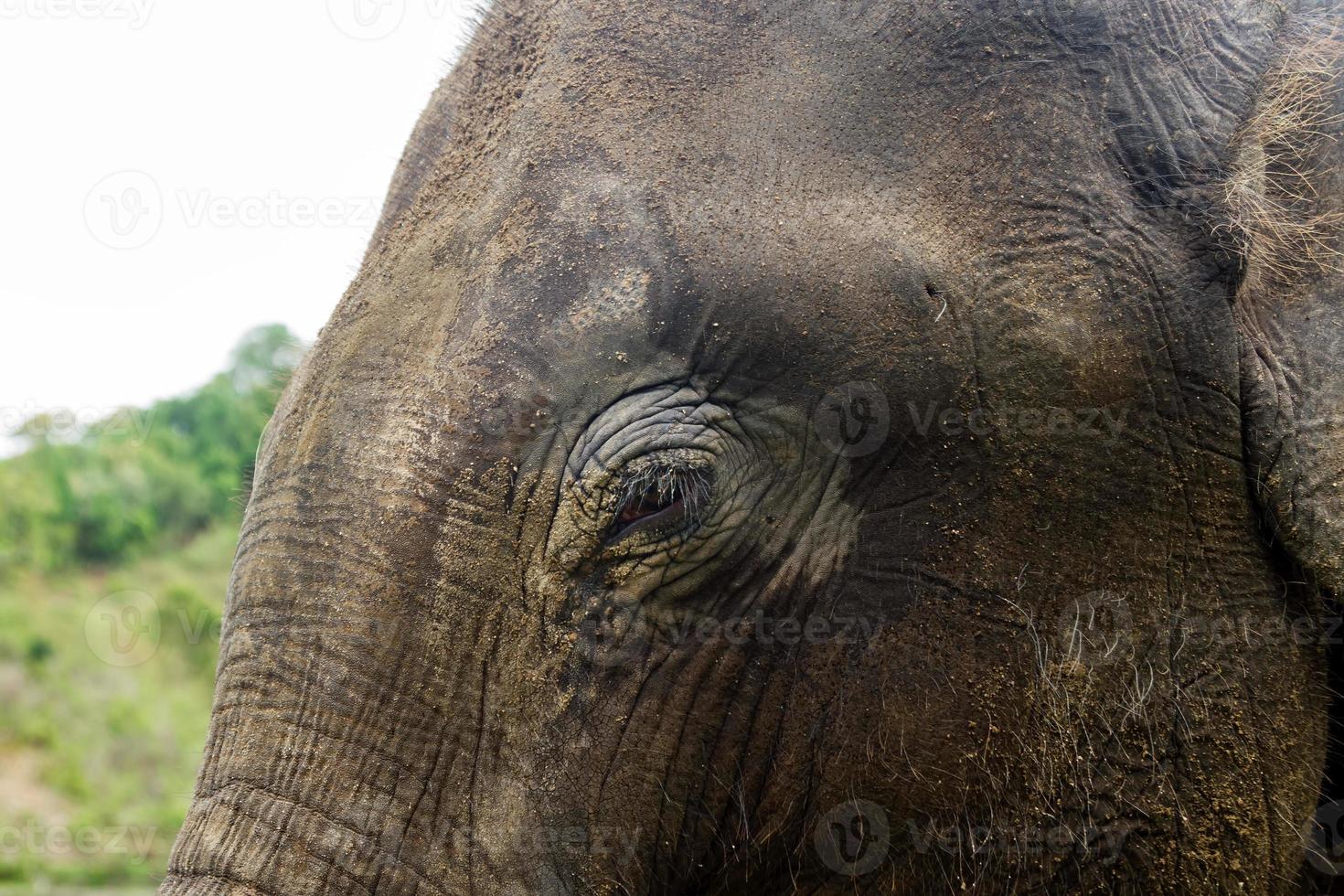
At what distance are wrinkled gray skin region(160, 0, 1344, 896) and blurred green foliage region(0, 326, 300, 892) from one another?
43.0 ft

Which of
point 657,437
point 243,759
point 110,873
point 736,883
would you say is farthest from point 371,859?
point 110,873

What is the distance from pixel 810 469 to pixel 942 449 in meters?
0.30

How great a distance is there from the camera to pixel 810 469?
2771 mm

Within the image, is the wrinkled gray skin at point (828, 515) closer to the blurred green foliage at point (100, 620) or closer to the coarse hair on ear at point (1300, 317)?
the coarse hair on ear at point (1300, 317)

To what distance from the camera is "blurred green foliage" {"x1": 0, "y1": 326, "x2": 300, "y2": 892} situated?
2038 centimetres

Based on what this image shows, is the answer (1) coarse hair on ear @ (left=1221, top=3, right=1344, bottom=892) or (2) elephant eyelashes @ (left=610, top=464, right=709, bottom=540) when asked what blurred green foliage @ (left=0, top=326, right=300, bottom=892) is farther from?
(1) coarse hair on ear @ (left=1221, top=3, right=1344, bottom=892)

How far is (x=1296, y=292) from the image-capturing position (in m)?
2.87

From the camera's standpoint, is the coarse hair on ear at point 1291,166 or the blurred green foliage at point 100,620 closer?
the coarse hair on ear at point 1291,166

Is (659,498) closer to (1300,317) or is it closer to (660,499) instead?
(660,499)

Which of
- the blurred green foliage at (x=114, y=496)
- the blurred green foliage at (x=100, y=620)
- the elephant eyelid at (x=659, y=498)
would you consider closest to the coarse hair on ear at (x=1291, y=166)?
the elephant eyelid at (x=659, y=498)

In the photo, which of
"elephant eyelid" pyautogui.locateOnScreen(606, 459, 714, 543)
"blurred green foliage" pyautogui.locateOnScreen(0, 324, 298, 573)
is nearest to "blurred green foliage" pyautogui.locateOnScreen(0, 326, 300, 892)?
"blurred green foliage" pyautogui.locateOnScreen(0, 324, 298, 573)

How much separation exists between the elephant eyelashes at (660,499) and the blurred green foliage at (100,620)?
1341 centimetres

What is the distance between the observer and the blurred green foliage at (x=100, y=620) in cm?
2038

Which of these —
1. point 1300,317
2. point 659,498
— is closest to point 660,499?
point 659,498
